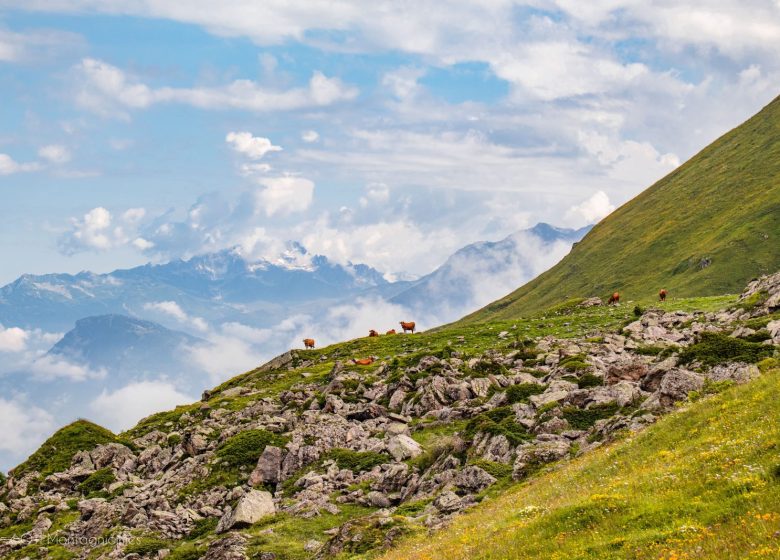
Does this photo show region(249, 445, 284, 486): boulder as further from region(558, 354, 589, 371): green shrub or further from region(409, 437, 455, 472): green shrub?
region(558, 354, 589, 371): green shrub

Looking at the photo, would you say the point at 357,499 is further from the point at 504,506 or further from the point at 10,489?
the point at 10,489

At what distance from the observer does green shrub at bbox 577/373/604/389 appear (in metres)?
46.6

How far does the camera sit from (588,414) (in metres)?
40.9

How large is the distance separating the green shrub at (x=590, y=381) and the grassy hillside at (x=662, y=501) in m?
15.8

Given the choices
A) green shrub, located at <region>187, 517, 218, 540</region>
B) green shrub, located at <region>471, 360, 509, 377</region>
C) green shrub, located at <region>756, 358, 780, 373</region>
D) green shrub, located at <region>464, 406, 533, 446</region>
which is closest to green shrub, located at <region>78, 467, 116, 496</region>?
green shrub, located at <region>187, 517, 218, 540</region>

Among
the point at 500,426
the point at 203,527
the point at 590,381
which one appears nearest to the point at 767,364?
the point at 590,381

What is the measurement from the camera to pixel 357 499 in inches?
1597

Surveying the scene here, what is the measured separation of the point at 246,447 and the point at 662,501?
120 ft

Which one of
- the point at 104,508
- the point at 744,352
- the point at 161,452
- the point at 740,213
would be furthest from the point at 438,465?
the point at 740,213

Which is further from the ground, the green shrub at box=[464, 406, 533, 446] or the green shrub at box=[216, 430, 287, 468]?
the green shrub at box=[216, 430, 287, 468]

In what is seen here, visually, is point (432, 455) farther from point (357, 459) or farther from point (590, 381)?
point (590, 381)

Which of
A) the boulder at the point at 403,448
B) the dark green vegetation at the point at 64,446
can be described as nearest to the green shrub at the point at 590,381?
the boulder at the point at 403,448

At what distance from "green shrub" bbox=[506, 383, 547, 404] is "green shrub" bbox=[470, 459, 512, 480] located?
1038 cm

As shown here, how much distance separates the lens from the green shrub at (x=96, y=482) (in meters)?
52.8
